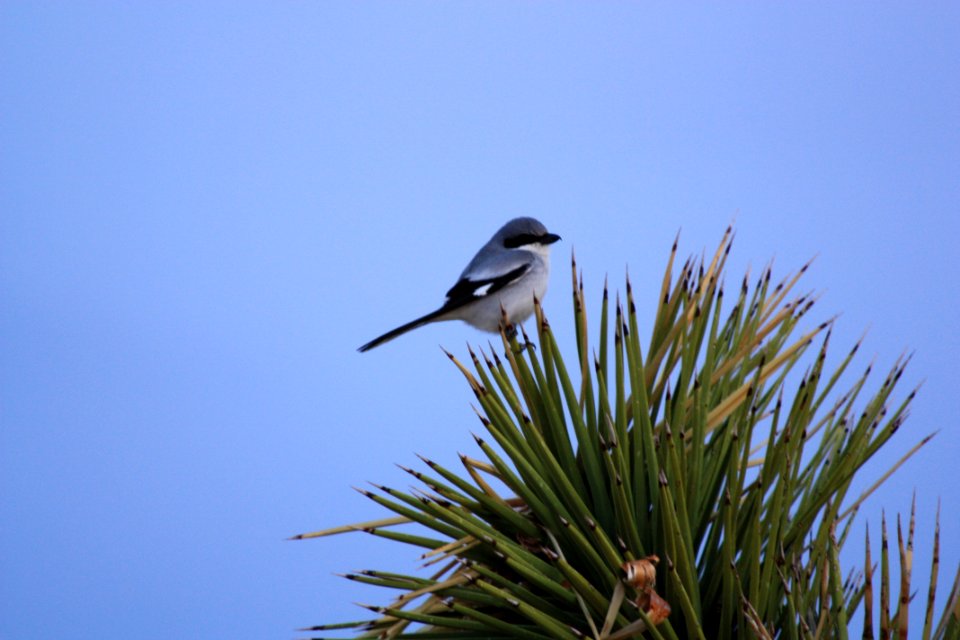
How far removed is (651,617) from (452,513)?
53 cm

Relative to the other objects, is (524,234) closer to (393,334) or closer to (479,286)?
(479,286)

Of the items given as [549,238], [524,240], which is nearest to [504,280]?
[524,240]

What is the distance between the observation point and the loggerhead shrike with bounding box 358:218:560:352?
612 cm

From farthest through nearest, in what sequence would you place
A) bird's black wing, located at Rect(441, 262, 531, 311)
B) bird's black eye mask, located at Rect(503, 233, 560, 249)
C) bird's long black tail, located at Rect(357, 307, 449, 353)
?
bird's black eye mask, located at Rect(503, 233, 560, 249) < bird's black wing, located at Rect(441, 262, 531, 311) < bird's long black tail, located at Rect(357, 307, 449, 353)

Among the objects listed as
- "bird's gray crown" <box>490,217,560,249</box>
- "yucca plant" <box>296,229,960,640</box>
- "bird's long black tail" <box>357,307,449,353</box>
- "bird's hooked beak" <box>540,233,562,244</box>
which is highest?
"bird's gray crown" <box>490,217,560,249</box>

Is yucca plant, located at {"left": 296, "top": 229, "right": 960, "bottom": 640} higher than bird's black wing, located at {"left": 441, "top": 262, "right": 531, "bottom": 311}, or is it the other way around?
bird's black wing, located at {"left": 441, "top": 262, "right": 531, "bottom": 311}

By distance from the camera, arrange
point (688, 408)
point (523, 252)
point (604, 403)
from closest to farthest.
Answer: point (604, 403)
point (688, 408)
point (523, 252)

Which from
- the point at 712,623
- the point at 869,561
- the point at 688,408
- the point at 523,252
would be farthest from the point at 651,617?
the point at 523,252

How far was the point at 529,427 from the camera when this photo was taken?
8.36 feet

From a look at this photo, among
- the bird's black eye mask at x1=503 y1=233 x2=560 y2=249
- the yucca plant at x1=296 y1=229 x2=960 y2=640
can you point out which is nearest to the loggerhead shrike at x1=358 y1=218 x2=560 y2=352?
the bird's black eye mask at x1=503 y1=233 x2=560 y2=249

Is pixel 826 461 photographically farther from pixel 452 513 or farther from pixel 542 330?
pixel 452 513

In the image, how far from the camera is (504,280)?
246 inches

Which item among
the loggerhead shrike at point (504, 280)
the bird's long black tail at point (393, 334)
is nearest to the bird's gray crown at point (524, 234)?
the loggerhead shrike at point (504, 280)

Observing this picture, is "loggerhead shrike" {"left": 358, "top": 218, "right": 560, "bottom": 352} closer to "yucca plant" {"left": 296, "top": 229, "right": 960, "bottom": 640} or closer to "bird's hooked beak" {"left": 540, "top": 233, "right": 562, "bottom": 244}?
→ "bird's hooked beak" {"left": 540, "top": 233, "right": 562, "bottom": 244}
